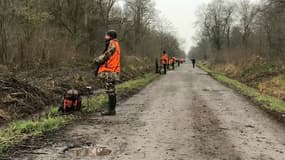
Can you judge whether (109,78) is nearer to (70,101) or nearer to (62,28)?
(70,101)

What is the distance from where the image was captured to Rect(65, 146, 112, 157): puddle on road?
20.2ft

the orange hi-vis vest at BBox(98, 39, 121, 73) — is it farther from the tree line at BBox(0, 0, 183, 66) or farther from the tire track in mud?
the tree line at BBox(0, 0, 183, 66)

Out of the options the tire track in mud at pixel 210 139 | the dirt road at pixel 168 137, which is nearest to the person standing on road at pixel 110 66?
the dirt road at pixel 168 137

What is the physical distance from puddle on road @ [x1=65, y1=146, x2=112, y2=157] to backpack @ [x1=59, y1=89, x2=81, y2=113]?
3735 mm

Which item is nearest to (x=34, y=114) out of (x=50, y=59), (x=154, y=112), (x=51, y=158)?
(x=154, y=112)

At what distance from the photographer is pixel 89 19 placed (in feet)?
107

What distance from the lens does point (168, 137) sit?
746 cm

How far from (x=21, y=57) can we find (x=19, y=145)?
12896 mm

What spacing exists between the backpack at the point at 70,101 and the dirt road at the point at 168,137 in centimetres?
86

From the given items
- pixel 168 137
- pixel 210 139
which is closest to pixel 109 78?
pixel 168 137

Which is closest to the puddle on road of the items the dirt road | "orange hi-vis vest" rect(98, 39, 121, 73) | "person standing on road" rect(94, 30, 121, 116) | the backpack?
the dirt road

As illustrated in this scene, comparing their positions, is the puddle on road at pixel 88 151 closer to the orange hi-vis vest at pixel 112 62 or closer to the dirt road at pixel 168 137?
the dirt road at pixel 168 137

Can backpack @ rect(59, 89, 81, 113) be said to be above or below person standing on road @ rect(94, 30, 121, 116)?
below

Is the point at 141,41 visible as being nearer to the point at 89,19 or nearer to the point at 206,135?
the point at 89,19
